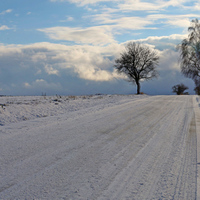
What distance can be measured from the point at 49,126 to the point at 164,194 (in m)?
5.31

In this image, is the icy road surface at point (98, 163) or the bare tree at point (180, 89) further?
the bare tree at point (180, 89)

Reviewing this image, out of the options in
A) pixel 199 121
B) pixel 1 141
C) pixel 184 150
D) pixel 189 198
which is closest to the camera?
pixel 189 198

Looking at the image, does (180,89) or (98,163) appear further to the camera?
(180,89)

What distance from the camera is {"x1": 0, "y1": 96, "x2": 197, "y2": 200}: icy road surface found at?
3221 mm

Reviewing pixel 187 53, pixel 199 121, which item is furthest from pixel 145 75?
pixel 199 121

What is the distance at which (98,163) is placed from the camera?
425 cm

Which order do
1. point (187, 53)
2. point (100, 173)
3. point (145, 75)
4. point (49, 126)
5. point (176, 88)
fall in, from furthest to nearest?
point (176, 88) < point (145, 75) < point (187, 53) < point (49, 126) < point (100, 173)

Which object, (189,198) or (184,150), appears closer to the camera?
(189,198)

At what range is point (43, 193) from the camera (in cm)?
313

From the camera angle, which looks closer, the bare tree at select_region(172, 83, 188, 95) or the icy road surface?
the icy road surface

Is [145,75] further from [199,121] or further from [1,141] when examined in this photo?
[1,141]

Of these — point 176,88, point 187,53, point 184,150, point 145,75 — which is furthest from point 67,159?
point 176,88

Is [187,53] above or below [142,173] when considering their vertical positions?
above

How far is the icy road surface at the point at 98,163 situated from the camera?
3221 millimetres
